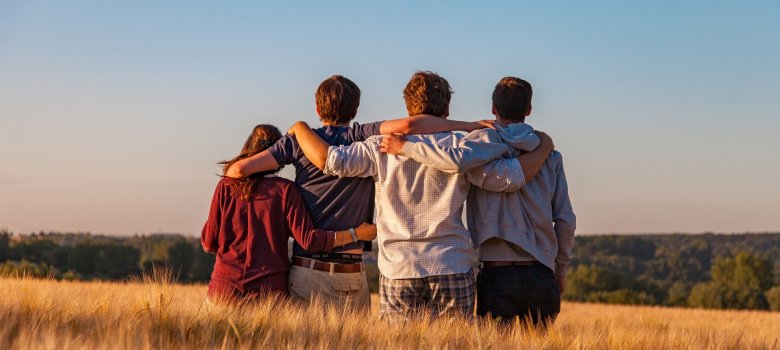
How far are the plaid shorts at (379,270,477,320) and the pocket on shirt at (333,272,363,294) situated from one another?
32 centimetres

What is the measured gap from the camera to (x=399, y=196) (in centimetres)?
626

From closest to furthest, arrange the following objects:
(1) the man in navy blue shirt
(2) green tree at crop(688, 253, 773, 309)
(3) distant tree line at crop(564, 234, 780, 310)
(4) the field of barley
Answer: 1. (4) the field of barley
2. (1) the man in navy blue shirt
3. (2) green tree at crop(688, 253, 773, 309)
4. (3) distant tree line at crop(564, 234, 780, 310)

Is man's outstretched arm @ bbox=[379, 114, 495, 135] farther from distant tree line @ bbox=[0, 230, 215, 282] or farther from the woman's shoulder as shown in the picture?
distant tree line @ bbox=[0, 230, 215, 282]

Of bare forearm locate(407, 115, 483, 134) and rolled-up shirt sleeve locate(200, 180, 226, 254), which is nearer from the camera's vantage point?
bare forearm locate(407, 115, 483, 134)

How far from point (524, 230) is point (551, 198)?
0.48 m

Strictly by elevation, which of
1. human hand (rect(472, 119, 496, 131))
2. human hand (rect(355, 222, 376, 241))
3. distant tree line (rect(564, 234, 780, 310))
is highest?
human hand (rect(472, 119, 496, 131))

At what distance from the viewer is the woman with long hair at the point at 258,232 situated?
650 centimetres

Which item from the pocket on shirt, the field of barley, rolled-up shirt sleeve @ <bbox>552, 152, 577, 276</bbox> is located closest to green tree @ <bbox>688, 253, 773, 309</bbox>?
rolled-up shirt sleeve @ <bbox>552, 152, 577, 276</bbox>

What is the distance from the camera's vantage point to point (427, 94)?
634 centimetres

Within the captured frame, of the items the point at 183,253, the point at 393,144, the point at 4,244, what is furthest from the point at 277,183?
the point at 183,253

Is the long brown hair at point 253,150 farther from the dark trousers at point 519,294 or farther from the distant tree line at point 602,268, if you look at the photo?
the distant tree line at point 602,268

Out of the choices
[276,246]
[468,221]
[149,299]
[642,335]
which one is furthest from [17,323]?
[642,335]

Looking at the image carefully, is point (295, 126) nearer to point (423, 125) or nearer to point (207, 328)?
point (423, 125)

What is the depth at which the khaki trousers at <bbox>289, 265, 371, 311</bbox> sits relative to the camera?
21.3 feet
